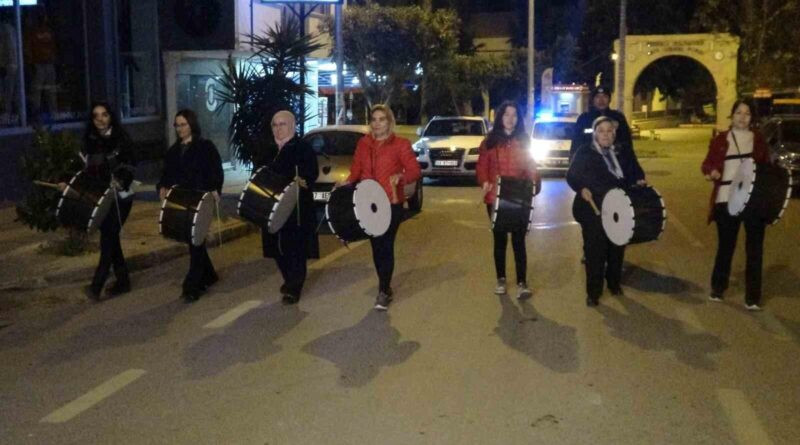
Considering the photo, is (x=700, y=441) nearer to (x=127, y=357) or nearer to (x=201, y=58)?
(x=127, y=357)

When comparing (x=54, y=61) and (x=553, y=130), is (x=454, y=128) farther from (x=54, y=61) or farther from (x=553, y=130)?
(x=54, y=61)

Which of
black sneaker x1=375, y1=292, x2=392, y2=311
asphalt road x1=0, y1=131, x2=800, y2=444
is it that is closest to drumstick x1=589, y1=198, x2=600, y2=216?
asphalt road x1=0, y1=131, x2=800, y2=444

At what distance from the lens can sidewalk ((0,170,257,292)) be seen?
989 cm

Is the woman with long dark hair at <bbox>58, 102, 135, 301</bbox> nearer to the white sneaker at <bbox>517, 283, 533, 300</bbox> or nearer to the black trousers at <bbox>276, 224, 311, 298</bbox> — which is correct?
the black trousers at <bbox>276, 224, 311, 298</bbox>

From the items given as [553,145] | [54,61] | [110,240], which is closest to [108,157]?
[110,240]

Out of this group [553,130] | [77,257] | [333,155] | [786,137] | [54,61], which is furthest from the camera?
[553,130]

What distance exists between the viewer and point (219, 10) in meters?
20.5

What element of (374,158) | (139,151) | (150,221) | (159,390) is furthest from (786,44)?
(159,390)

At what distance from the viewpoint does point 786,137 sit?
752 inches

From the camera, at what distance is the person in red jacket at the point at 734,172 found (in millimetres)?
8383

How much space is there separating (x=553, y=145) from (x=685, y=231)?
9536 mm

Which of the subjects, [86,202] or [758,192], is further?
[86,202]

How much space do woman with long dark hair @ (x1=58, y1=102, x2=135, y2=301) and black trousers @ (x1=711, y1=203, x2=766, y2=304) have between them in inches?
208

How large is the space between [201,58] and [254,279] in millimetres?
13405
